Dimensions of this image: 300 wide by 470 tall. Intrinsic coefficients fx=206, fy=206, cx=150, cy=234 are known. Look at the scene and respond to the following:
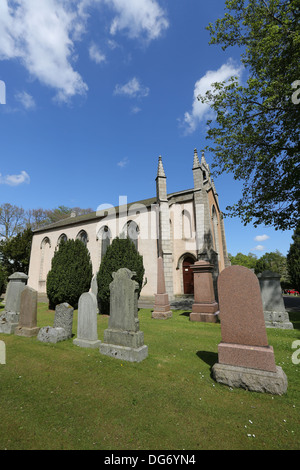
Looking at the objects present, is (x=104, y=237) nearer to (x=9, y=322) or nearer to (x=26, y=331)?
(x=9, y=322)

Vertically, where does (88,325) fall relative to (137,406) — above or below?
above

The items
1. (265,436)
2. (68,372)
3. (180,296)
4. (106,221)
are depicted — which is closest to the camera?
(265,436)

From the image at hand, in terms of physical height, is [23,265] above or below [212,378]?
above

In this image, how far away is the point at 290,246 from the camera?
27.9 m

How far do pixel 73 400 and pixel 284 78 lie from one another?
13.7 meters

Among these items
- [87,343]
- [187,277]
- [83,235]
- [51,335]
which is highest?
[83,235]

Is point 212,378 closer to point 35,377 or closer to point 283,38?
point 35,377

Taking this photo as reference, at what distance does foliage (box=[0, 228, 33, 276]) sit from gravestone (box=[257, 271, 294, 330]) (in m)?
28.1

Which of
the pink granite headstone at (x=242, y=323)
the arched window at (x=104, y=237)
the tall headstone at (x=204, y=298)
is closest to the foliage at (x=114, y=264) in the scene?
the tall headstone at (x=204, y=298)

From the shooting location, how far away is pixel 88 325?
6164mm

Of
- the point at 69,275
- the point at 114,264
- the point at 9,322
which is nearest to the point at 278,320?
the point at 114,264

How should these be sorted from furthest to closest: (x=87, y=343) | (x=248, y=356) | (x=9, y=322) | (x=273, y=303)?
(x=273, y=303) → (x=9, y=322) → (x=87, y=343) → (x=248, y=356)

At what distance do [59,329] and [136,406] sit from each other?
4289 millimetres

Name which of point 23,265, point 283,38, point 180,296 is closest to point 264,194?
point 283,38
